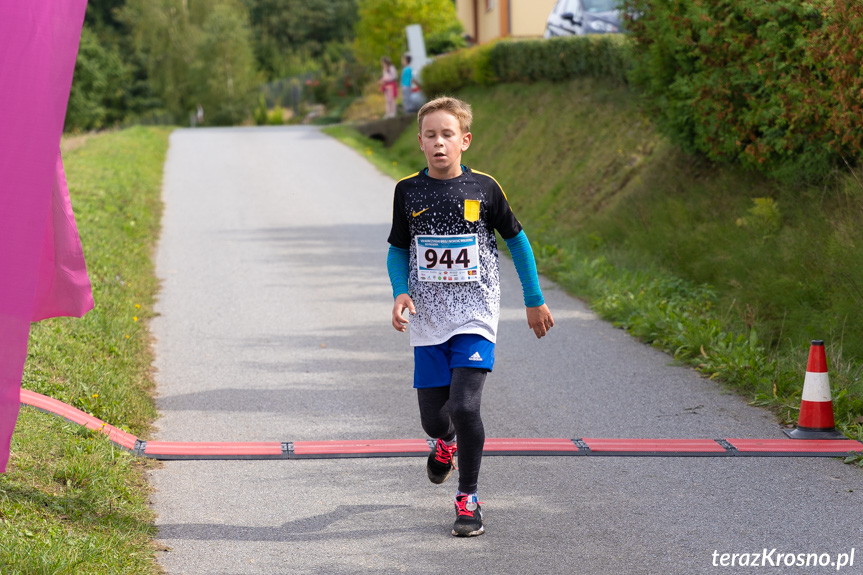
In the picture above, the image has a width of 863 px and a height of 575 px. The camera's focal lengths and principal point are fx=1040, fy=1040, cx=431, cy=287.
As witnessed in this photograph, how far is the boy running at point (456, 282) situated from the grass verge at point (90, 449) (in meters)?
1.43

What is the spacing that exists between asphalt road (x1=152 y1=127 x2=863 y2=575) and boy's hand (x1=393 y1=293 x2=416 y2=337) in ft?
3.11

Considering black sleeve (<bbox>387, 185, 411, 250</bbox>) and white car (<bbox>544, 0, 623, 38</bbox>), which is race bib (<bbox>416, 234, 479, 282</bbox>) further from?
white car (<bbox>544, 0, 623, 38</bbox>)

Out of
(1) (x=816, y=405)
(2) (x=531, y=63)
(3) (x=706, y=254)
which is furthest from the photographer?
(2) (x=531, y=63)

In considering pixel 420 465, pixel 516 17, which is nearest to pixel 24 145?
pixel 420 465

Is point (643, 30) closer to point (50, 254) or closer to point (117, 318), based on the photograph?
point (117, 318)

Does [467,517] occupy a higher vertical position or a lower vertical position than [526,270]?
lower

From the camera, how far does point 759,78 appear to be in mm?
10031

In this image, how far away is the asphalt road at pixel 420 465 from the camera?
14.7 feet

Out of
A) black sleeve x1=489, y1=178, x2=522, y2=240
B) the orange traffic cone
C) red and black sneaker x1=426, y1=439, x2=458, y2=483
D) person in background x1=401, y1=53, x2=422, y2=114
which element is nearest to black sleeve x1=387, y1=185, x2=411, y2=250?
black sleeve x1=489, y1=178, x2=522, y2=240

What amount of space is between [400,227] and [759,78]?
6.39 metres

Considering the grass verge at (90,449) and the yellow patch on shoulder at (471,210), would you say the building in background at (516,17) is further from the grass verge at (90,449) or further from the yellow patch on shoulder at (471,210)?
the yellow patch on shoulder at (471,210)

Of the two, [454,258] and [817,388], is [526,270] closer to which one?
[454,258]

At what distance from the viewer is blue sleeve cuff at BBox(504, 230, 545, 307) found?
4.76 meters

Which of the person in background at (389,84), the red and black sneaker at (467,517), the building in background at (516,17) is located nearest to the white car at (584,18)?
the building in background at (516,17)
